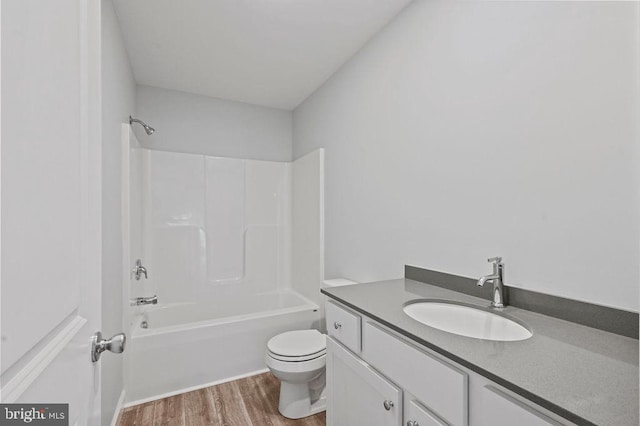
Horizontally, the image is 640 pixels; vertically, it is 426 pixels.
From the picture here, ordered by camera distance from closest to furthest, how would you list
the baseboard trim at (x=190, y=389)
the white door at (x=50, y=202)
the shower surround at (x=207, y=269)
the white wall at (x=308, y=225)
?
the white door at (x=50, y=202) < the baseboard trim at (x=190, y=389) < the shower surround at (x=207, y=269) < the white wall at (x=308, y=225)

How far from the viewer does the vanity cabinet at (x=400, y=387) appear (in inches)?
28.5

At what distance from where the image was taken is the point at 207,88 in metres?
2.88

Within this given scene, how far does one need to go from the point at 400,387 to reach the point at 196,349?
1782 mm

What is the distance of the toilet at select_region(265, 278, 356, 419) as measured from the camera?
6.13 ft

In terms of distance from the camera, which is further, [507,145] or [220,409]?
[220,409]

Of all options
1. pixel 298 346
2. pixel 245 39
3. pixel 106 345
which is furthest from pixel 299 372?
pixel 245 39

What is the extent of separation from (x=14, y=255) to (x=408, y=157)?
1701mm

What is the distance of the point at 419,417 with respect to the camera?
0.93 meters

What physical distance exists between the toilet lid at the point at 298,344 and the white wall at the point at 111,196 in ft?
3.07

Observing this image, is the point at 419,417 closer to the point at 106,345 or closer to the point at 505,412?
the point at 505,412

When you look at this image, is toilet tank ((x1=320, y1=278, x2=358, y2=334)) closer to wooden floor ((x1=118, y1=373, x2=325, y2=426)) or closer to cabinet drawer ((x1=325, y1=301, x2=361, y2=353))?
wooden floor ((x1=118, y1=373, x2=325, y2=426))

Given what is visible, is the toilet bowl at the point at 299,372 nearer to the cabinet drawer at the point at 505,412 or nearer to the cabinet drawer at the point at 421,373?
the cabinet drawer at the point at 421,373

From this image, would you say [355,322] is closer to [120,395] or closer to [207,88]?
[120,395]

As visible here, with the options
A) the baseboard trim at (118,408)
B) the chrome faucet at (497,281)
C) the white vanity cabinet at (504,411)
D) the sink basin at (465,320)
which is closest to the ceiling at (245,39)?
the chrome faucet at (497,281)
